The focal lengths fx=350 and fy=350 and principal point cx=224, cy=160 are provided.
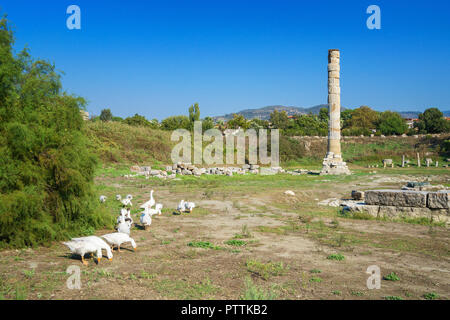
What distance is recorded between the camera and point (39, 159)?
25.6 feet

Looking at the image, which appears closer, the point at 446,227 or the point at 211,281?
the point at 211,281

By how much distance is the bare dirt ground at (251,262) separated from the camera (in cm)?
527

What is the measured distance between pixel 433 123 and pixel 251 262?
75647 millimetres

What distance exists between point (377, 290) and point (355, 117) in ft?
283

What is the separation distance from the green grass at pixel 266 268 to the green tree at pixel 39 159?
14.4 feet

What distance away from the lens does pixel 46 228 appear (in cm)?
756

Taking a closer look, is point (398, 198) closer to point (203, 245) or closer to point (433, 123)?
point (203, 245)

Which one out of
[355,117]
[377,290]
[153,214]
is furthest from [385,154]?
[377,290]

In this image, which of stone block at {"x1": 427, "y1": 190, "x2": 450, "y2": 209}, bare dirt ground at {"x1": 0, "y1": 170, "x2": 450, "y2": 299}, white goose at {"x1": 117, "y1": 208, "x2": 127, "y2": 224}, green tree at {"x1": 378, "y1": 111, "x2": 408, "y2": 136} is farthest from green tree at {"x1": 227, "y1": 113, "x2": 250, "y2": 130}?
white goose at {"x1": 117, "y1": 208, "x2": 127, "y2": 224}

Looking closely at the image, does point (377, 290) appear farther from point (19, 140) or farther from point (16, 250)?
point (19, 140)

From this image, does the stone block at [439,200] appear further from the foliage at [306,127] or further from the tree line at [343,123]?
the foliage at [306,127]

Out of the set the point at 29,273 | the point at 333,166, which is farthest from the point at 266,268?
the point at 333,166
